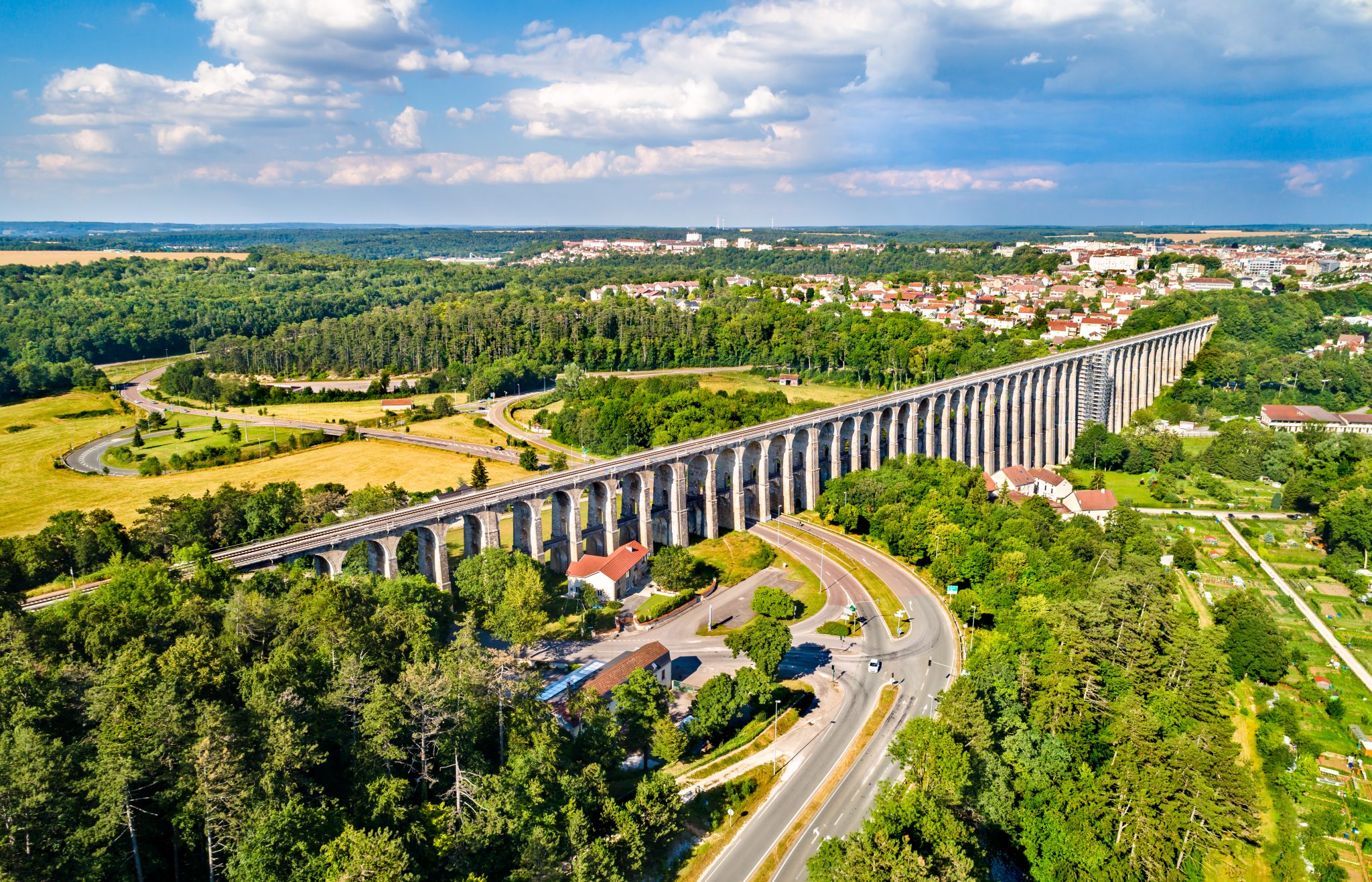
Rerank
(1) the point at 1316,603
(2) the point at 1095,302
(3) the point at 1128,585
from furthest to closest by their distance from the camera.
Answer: (2) the point at 1095,302
(1) the point at 1316,603
(3) the point at 1128,585

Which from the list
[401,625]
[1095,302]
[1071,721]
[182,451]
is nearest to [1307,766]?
[1071,721]

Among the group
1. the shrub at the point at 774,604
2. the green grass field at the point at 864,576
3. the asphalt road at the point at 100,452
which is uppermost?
the asphalt road at the point at 100,452

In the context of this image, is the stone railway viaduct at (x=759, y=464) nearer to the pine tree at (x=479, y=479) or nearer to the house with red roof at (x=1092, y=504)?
the pine tree at (x=479, y=479)

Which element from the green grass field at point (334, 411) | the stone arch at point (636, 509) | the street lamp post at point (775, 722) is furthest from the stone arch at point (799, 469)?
the green grass field at point (334, 411)

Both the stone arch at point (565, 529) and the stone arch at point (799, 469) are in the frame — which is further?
the stone arch at point (799, 469)

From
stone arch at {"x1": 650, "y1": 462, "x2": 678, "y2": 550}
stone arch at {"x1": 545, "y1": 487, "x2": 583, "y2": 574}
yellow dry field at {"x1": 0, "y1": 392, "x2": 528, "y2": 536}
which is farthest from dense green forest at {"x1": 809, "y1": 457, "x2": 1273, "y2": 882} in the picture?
yellow dry field at {"x1": 0, "y1": 392, "x2": 528, "y2": 536}

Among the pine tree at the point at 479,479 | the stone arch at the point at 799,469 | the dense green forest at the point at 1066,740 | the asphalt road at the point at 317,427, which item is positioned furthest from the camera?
the asphalt road at the point at 317,427

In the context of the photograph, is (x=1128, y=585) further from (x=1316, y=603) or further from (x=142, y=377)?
(x=142, y=377)

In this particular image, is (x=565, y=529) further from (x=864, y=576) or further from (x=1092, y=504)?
(x=1092, y=504)
